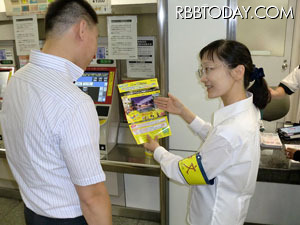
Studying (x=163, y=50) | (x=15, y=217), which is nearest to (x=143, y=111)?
(x=163, y=50)

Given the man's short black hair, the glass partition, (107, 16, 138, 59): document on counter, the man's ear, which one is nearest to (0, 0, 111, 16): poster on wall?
(107, 16, 138, 59): document on counter

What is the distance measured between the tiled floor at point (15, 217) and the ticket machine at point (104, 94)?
915mm

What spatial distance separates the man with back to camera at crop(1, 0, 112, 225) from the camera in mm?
1015

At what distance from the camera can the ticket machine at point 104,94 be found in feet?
7.22

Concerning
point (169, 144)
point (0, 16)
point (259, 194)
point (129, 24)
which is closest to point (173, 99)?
point (169, 144)

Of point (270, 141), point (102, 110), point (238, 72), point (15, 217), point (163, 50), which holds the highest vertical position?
point (163, 50)

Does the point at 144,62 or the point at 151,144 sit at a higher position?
the point at 144,62

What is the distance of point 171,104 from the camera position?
176 cm

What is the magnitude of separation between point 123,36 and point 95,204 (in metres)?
1.44

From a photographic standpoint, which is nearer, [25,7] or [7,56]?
[25,7]

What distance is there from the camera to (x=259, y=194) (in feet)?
7.85

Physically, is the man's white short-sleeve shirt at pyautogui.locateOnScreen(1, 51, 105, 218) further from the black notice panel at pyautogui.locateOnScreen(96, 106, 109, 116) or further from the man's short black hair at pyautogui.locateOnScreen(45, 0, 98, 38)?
the black notice panel at pyautogui.locateOnScreen(96, 106, 109, 116)

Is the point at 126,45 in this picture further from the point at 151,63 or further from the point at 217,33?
the point at 217,33

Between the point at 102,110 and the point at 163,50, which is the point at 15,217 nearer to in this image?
the point at 102,110
